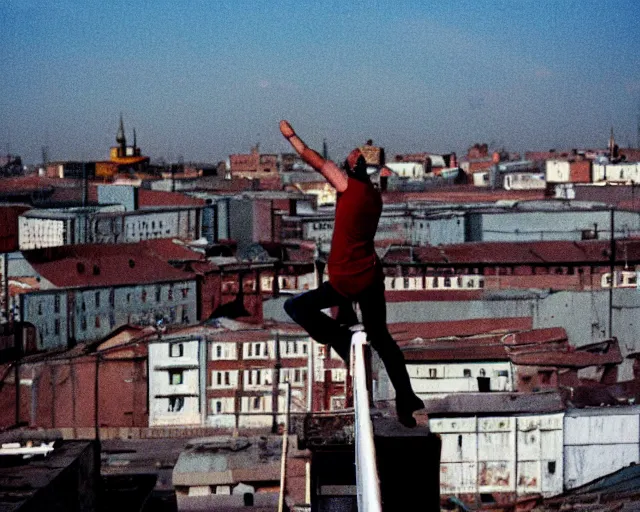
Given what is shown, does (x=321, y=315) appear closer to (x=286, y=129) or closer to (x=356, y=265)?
(x=356, y=265)

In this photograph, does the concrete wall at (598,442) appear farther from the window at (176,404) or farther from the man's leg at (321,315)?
the man's leg at (321,315)

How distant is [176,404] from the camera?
475 inches

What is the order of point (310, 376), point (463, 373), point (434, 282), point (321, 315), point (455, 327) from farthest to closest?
point (434, 282)
point (455, 327)
point (310, 376)
point (463, 373)
point (321, 315)

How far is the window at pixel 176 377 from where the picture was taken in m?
12.0

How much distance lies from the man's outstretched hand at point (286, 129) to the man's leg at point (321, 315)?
205mm

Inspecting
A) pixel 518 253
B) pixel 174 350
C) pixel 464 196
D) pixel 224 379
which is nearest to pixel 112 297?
pixel 174 350

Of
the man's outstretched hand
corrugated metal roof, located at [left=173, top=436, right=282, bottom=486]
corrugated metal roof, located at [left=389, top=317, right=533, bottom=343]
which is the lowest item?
corrugated metal roof, located at [left=173, top=436, right=282, bottom=486]

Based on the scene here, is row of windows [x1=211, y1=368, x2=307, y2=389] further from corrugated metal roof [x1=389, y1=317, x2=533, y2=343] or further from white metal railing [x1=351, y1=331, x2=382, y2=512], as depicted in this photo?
white metal railing [x1=351, y1=331, x2=382, y2=512]

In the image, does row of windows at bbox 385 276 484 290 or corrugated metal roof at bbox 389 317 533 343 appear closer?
corrugated metal roof at bbox 389 317 533 343

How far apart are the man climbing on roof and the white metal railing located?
42mm

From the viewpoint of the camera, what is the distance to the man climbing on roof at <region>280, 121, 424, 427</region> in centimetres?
177

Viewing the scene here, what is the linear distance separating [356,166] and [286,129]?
119 mm

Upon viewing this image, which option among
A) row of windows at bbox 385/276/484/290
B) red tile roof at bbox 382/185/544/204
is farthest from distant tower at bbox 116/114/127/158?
row of windows at bbox 385/276/484/290

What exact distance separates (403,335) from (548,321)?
2.39 meters
